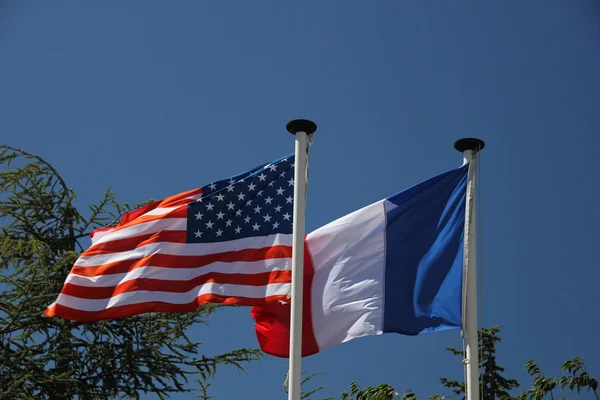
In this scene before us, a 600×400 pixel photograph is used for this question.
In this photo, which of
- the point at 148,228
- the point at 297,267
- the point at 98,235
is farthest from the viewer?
the point at 98,235

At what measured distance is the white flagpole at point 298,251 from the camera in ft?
28.2

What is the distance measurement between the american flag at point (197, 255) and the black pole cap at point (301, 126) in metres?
0.68

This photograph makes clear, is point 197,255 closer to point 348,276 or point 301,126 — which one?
point 348,276


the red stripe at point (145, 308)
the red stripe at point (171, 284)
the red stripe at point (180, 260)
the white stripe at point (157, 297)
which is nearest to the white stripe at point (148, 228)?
the red stripe at point (180, 260)

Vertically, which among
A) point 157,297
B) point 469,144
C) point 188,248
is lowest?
point 157,297

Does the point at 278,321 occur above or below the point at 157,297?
below

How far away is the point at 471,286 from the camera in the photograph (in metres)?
9.04

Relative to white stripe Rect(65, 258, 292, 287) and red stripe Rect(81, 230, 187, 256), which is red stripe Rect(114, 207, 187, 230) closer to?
red stripe Rect(81, 230, 187, 256)

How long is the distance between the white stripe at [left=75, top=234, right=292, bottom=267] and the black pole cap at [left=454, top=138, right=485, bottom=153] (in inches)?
A: 80.7

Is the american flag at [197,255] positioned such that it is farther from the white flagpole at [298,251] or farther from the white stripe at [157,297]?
the white flagpole at [298,251]

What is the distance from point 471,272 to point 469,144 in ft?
4.43

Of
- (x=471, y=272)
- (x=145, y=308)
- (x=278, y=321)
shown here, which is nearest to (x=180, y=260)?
(x=145, y=308)

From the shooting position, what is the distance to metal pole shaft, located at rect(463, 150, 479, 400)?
8.70 metres

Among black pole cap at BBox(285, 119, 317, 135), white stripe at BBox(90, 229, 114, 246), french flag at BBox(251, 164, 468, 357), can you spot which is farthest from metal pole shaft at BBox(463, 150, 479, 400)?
white stripe at BBox(90, 229, 114, 246)
